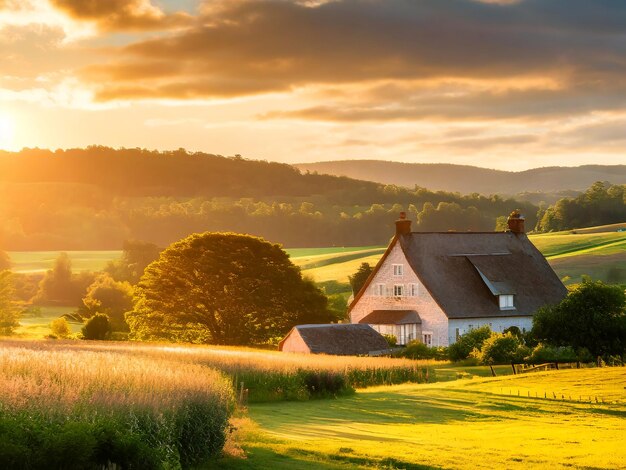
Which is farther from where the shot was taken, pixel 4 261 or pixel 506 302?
pixel 4 261

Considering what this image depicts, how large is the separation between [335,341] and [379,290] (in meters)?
27.2

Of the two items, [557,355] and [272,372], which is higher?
[557,355]

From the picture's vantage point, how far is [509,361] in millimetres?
72938

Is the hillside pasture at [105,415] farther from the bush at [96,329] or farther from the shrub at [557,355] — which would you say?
the bush at [96,329]

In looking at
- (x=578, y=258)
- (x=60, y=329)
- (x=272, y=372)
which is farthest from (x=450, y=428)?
(x=578, y=258)

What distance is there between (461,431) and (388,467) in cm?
976

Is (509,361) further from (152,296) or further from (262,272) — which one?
(152,296)

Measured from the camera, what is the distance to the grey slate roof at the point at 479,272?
99312 millimetres

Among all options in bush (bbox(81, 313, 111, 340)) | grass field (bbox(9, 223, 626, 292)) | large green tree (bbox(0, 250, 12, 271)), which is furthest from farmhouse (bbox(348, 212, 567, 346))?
large green tree (bbox(0, 250, 12, 271))

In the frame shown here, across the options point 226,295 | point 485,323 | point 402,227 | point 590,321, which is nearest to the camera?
point 590,321

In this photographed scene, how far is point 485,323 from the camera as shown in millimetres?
98562

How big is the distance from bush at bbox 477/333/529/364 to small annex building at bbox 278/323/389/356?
9.38 m

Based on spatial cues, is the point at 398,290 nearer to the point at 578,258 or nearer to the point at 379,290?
the point at 379,290

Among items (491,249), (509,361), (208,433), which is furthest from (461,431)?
(491,249)
